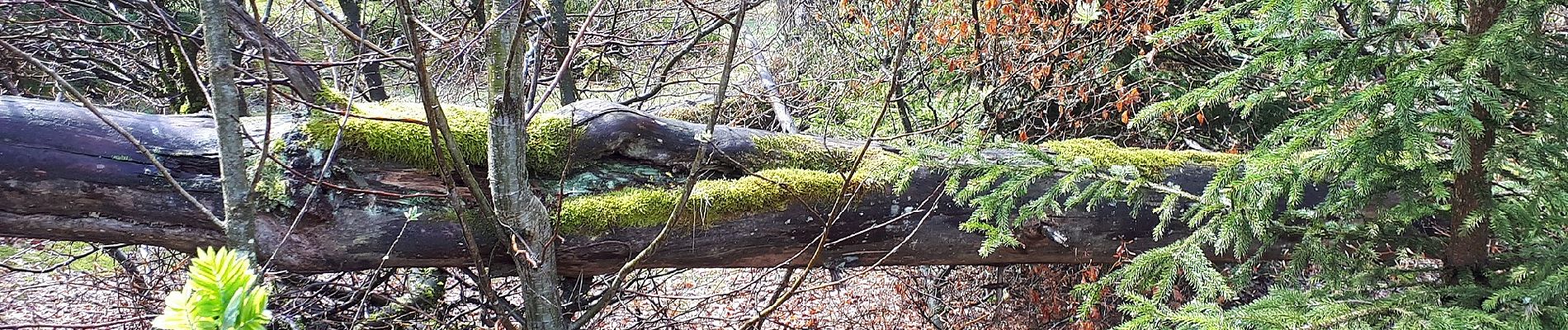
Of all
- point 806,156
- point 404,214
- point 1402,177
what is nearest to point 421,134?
point 404,214

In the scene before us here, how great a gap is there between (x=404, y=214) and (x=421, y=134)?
26 centimetres

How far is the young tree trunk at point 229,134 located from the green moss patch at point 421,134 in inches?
24.9

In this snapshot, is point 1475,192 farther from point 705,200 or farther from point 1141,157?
point 705,200

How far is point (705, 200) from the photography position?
2.86 m

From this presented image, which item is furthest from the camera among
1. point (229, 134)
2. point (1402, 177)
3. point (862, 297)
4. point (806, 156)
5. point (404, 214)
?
point (862, 297)

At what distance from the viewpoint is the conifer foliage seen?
1.83 m

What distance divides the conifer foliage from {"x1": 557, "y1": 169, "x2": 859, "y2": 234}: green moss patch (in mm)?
1077

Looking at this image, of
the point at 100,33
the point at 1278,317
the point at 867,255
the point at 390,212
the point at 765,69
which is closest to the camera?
the point at 1278,317

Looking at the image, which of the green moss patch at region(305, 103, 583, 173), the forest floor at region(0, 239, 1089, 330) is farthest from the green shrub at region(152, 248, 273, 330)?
the forest floor at region(0, 239, 1089, 330)

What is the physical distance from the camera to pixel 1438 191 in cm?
184

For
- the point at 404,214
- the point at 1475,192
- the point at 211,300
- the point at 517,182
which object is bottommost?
the point at 1475,192

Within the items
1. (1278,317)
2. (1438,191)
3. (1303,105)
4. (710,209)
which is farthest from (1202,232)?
(1303,105)

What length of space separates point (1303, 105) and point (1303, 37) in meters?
3.38

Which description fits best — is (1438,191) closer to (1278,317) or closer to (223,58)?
(1278,317)
